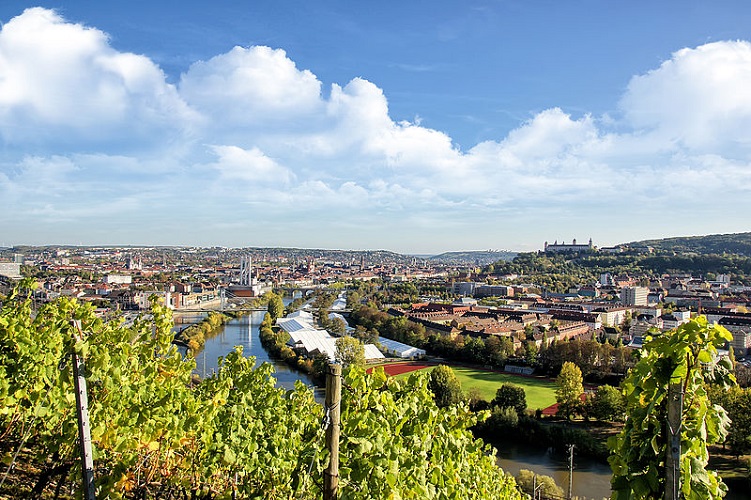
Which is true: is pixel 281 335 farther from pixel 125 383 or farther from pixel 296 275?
pixel 296 275

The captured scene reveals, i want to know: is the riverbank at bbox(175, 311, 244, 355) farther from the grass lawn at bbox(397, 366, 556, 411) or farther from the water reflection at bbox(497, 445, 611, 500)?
the water reflection at bbox(497, 445, 611, 500)

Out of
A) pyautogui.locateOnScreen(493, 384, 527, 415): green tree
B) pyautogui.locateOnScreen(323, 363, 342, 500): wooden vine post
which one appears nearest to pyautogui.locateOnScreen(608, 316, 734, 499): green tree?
pyautogui.locateOnScreen(323, 363, 342, 500): wooden vine post

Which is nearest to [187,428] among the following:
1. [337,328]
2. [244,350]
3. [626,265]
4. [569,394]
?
[569,394]

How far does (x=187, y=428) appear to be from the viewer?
305 centimetres

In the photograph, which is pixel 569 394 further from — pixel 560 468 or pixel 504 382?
pixel 504 382

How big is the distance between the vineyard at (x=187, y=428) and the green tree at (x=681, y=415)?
2.64ft

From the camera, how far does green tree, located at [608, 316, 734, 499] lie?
1.71 m

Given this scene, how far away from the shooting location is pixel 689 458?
178 centimetres

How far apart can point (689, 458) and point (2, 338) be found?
3657 mm

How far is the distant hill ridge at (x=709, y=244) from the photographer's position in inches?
3645

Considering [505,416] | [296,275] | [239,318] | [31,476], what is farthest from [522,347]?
[296,275]

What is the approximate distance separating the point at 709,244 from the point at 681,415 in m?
116

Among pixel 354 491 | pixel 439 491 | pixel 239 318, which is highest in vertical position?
pixel 354 491

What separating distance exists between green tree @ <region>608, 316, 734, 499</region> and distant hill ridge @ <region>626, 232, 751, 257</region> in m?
103
